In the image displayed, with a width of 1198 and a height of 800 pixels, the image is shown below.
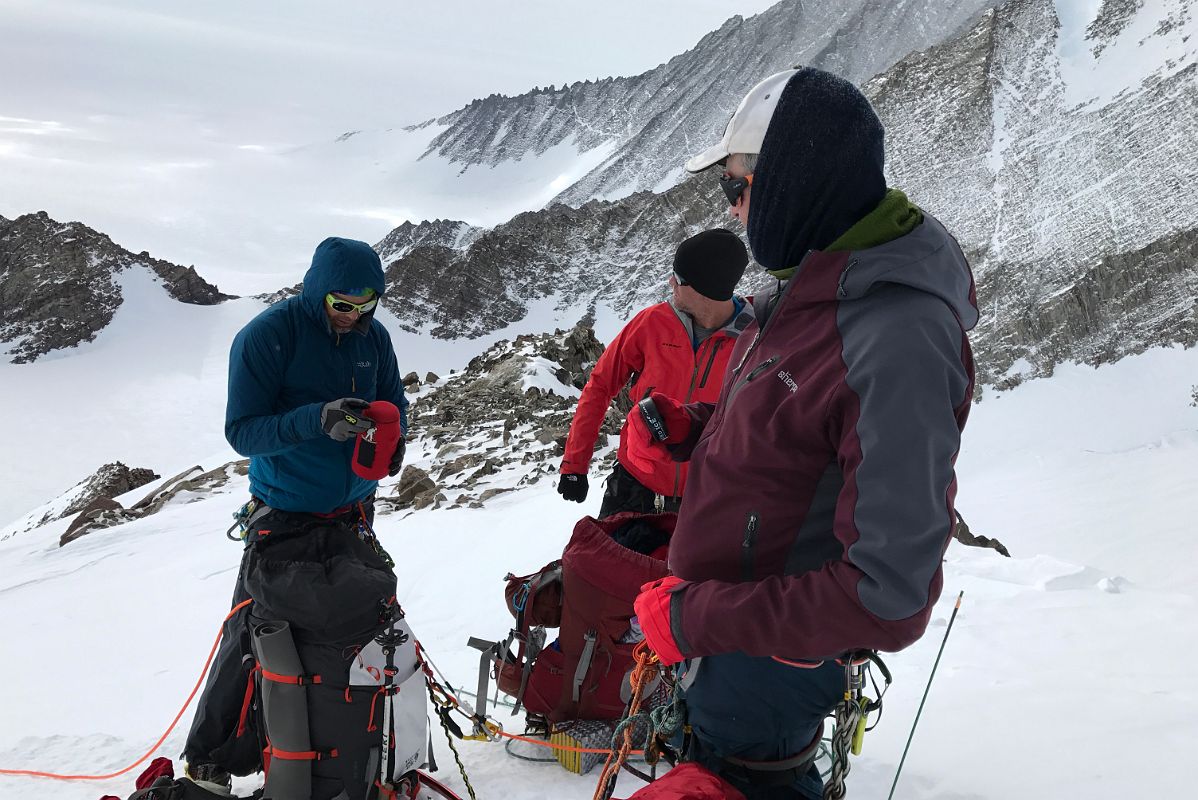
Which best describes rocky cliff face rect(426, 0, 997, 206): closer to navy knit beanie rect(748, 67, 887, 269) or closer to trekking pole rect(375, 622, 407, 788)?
trekking pole rect(375, 622, 407, 788)

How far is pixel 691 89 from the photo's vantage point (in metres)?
98.9

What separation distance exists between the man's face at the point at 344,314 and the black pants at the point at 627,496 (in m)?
1.55

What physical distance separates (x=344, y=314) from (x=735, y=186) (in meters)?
2.11

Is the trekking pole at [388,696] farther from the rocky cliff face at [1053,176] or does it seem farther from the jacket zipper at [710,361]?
the rocky cliff face at [1053,176]

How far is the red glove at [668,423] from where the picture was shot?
2309 mm

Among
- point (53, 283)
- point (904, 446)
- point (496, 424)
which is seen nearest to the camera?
point (904, 446)

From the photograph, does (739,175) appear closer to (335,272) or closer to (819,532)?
(819,532)

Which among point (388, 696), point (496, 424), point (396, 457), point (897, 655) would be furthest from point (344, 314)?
point (496, 424)

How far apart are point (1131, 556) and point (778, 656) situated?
392 inches

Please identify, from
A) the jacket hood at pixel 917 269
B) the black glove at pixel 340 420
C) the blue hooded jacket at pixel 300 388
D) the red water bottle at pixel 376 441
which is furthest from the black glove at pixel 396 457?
the jacket hood at pixel 917 269

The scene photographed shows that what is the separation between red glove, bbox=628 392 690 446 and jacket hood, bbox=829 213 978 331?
2.79 feet

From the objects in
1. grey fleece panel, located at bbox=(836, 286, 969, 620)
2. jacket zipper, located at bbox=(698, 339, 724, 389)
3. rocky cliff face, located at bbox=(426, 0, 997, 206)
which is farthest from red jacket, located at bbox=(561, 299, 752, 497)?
rocky cliff face, located at bbox=(426, 0, 997, 206)

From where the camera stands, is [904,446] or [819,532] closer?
[904,446]

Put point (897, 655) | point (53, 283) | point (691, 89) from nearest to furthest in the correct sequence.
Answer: point (897, 655) → point (53, 283) → point (691, 89)
